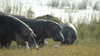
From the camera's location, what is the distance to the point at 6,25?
7.05 metres

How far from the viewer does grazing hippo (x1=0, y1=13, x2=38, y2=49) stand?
685 cm

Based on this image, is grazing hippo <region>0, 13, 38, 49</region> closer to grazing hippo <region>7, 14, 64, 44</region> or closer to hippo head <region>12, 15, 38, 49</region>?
hippo head <region>12, 15, 38, 49</region>

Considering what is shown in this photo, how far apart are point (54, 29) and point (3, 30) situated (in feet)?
7.55

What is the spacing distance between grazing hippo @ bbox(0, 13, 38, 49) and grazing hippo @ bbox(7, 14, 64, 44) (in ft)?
4.25

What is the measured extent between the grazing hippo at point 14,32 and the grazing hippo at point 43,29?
1296mm

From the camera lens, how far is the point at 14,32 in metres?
7.00

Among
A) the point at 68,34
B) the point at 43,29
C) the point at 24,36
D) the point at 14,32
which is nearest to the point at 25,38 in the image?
the point at 24,36

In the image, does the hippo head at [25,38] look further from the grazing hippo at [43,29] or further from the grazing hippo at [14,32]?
the grazing hippo at [43,29]

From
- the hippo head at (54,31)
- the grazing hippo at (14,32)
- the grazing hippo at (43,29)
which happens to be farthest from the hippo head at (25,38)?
the hippo head at (54,31)

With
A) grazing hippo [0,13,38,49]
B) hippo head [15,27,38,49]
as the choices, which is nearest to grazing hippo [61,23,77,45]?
grazing hippo [0,13,38,49]

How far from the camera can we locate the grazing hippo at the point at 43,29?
27.3 feet

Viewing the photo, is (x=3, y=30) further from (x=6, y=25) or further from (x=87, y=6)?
(x=87, y=6)

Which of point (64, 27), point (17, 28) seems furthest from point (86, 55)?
point (64, 27)

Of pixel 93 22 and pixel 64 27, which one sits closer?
pixel 64 27
